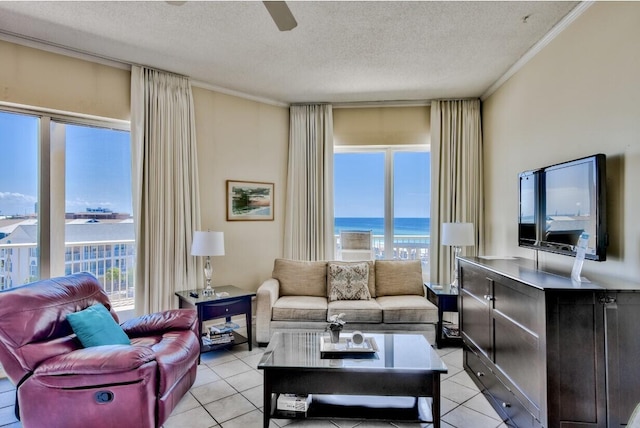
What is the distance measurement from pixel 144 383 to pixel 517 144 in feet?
12.2

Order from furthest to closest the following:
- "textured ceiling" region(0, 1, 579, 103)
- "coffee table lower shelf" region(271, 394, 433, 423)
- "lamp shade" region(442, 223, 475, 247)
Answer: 1. "lamp shade" region(442, 223, 475, 247)
2. "textured ceiling" region(0, 1, 579, 103)
3. "coffee table lower shelf" region(271, 394, 433, 423)

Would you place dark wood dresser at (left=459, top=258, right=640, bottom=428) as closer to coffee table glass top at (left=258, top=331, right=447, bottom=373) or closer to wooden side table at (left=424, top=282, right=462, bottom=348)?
coffee table glass top at (left=258, top=331, right=447, bottom=373)

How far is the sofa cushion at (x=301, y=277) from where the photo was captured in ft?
13.4

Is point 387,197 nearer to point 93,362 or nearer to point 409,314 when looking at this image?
point 409,314

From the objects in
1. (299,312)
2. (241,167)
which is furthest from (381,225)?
(241,167)

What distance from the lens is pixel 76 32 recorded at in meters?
2.84

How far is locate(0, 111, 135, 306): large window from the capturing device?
3.00 m

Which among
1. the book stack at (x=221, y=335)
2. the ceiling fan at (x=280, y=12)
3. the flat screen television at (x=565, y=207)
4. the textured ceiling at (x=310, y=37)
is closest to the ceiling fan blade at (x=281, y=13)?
the ceiling fan at (x=280, y=12)

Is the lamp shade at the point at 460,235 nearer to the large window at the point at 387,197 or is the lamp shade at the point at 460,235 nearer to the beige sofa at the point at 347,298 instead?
the beige sofa at the point at 347,298

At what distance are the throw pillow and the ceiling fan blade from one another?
2.24 meters

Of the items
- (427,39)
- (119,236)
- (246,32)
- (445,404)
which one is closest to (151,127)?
(119,236)

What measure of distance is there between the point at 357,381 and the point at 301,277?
205 cm

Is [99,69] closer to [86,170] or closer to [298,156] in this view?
[86,170]

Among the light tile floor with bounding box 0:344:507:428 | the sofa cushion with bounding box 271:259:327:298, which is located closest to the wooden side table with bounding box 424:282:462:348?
Answer: the light tile floor with bounding box 0:344:507:428
